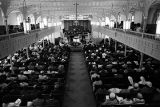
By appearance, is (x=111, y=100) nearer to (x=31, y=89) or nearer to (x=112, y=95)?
(x=112, y=95)

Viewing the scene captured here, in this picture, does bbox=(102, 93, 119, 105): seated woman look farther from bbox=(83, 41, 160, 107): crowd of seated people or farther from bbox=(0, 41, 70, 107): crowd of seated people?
bbox=(0, 41, 70, 107): crowd of seated people

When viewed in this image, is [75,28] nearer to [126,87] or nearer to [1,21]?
[1,21]

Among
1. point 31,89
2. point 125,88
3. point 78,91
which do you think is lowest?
point 78,91

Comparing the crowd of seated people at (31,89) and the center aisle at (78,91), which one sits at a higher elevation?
the crowd of seated people at (31,89)

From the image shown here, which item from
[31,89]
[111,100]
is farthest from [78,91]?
[111,100]

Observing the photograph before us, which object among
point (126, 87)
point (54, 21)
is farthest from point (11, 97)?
point (54, 21)

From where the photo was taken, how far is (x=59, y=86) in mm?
12656

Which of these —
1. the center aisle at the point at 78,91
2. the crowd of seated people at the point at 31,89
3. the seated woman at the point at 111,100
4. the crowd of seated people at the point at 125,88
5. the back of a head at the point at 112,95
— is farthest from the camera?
the center aisle at the point at 78,91

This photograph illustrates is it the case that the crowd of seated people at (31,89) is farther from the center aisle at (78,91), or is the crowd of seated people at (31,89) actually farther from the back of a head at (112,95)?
the back of a head at (112,95)

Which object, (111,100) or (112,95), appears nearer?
(111,100)

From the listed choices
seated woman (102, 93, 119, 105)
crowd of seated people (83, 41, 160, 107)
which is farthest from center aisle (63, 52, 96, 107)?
seated woman (102, 93, 119, 105)

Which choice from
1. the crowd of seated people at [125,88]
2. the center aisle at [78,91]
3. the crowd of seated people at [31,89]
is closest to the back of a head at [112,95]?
the crowd of seated people at [125,88]

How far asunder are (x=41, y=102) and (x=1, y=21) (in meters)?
19.2

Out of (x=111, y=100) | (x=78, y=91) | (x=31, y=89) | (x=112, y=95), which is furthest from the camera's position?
(x=78, y=91)
